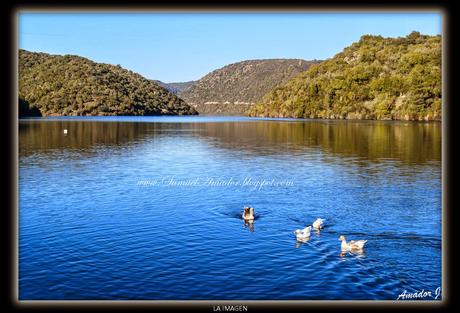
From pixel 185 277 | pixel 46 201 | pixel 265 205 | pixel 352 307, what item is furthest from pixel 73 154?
pixel 352 307

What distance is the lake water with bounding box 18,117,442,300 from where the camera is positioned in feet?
62.0

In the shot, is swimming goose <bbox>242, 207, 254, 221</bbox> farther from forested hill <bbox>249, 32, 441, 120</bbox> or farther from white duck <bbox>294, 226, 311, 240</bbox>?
forested hill <bbox>249, 32, 441, 120</bbox>

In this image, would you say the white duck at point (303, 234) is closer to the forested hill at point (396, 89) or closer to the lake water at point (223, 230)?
the lake water at point (223, 230)

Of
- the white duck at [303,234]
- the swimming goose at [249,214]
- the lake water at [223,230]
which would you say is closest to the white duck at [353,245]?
the lake water at [223,230]

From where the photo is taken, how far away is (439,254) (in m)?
22.6

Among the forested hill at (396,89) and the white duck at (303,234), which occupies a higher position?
the forested hill at (396,89)

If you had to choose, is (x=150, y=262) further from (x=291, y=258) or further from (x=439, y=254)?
(x=439, y=254)

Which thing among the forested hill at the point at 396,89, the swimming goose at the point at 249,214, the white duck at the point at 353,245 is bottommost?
the white duck at the point at 353,245

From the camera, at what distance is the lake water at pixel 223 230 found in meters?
18.9

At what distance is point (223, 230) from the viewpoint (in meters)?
26.9

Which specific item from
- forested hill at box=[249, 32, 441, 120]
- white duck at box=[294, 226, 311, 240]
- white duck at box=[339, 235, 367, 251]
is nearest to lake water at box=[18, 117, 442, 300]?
white duck at box=[339, 235, 367, 251]
